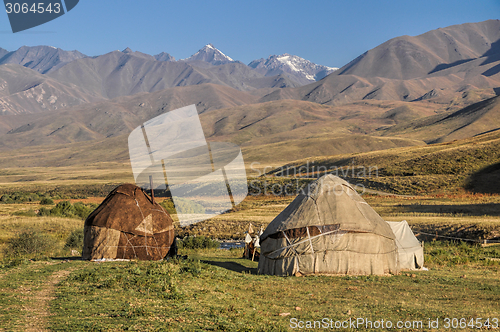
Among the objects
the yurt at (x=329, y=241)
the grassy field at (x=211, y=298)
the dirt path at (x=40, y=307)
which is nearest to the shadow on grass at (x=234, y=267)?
the yurt at (x=329, y=241)

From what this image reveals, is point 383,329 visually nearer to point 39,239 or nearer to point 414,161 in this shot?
point 39,239

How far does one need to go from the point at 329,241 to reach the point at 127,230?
296 inches

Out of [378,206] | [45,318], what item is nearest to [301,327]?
[45,318]

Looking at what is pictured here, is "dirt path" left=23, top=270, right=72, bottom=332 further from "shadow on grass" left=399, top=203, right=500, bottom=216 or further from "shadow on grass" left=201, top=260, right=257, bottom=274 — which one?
"shadow on grass" left=399, top=203, right=500, bottom=216

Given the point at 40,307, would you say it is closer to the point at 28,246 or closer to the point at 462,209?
the point at 28,246

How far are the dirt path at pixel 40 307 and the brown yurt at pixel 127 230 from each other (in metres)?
3.73

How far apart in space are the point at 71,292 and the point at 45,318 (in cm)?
254

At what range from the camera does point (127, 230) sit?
56.0 feet

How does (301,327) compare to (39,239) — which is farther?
(39,239)

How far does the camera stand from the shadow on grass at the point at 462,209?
34.5 metres

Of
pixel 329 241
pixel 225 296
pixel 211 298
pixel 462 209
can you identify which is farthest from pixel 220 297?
pixel 462 209

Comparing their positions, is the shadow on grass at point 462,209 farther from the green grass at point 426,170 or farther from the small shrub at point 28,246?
the small shrub at point 28,246

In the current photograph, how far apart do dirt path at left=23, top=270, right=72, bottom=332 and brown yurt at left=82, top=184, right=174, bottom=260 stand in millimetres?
3728

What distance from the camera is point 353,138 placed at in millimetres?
165500
